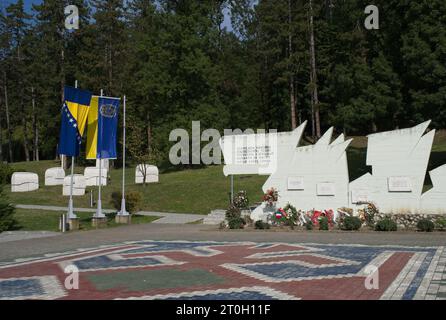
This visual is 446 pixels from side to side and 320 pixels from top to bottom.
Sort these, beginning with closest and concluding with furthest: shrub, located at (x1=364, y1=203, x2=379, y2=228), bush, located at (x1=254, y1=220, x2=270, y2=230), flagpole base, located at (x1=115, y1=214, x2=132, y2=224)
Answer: shrub, located at (x1=364, y1=203, x2=379, y2=228) < bush, located at (x1=254, y1=220, x2=270, y2=230) < flagpole base, located at (x1=115, y1=214, x2=132, y2=224)

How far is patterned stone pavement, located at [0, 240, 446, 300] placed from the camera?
8.52 meters

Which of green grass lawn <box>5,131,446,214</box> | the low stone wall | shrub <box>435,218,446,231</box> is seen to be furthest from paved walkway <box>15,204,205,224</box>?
shrub <box>435,218,446,231</box>

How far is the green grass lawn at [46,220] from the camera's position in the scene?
882 inches

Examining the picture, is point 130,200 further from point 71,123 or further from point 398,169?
point 398,169

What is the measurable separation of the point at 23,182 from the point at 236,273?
1146 inches

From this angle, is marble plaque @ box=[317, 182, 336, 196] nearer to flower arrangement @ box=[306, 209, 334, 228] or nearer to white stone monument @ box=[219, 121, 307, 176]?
flower arrangement @ box=[306, 209, 334, 228]

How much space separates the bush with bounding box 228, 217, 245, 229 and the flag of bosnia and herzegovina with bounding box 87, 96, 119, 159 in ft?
22.5

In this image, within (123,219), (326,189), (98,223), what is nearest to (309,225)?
(326,189)

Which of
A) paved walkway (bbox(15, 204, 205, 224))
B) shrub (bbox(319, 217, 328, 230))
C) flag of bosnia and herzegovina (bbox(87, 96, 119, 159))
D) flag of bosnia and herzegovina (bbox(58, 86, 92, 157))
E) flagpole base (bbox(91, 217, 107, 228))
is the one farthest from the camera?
paved walkway (bbox(15, 204, 205, 224))

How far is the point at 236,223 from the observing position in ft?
68.8

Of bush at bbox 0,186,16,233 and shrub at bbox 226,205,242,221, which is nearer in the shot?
bush at bbox 0,186,16,233

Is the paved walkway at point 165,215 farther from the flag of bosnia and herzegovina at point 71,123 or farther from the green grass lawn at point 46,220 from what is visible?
the flag of bosnia and herzegovina at point 71,123
